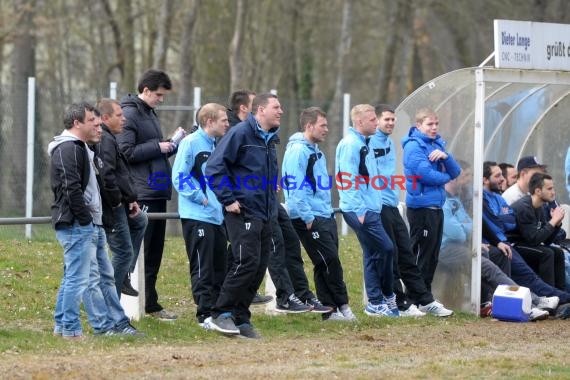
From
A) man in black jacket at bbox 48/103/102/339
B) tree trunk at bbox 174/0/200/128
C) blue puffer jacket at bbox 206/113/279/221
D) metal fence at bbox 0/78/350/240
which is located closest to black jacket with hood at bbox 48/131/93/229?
man in black jacket at bbox 48/103/102/339

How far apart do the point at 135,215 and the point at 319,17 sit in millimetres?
27614

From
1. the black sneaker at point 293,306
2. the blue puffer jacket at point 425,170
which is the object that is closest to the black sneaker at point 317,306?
the black sneaker at point 293,306

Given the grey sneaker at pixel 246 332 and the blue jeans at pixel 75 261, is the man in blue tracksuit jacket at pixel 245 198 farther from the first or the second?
the blue jeans at pixel 75 261

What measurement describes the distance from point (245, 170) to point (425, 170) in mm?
2691

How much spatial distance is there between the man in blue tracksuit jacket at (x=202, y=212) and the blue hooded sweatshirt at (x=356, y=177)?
150 cm

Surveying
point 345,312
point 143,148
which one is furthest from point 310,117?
point 345,312

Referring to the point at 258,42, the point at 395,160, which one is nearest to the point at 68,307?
the point at 395,160

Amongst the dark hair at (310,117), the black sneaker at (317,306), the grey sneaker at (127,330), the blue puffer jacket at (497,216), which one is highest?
the dark hair at (310,117)

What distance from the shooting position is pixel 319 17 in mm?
37938

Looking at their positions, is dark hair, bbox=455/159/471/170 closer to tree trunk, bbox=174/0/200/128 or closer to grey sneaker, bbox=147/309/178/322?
grey sneaker, bbox=147/309/178/322

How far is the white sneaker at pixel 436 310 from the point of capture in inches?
514

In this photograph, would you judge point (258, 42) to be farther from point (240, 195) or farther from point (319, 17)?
point (240, 195)

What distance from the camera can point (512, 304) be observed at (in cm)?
1280

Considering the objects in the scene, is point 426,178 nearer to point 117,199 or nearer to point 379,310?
point 379,310
